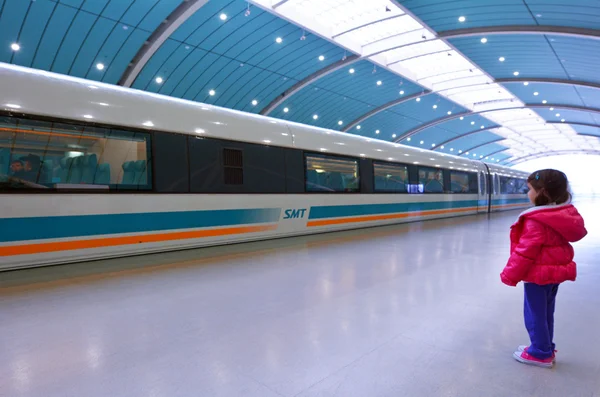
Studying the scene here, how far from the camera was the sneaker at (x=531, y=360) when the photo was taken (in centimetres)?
249

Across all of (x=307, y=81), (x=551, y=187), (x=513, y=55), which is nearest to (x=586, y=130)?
(x=513, y=55)

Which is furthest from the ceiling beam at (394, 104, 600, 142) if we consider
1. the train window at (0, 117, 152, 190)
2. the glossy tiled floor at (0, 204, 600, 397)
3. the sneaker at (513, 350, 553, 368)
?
the sneaker at (513, 350, 553, 368)

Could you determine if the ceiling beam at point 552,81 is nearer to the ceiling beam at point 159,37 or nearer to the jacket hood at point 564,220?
the ceiling beam at point 159,37

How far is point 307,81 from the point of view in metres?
21.2

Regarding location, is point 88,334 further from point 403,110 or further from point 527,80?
point 403,110

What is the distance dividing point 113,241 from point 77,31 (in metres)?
11.6

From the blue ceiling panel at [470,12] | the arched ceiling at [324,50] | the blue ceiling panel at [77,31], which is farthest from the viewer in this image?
the blue ceiling panel at [470,12]

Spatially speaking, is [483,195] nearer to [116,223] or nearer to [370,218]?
[370,218]

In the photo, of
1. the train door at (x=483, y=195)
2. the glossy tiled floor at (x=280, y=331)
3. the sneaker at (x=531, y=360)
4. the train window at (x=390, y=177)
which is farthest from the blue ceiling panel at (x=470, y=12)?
the sneaker at (x=531, y=360)

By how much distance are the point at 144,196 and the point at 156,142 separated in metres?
0.90

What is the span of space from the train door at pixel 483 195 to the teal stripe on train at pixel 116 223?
505 inches

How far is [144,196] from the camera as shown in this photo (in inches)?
221

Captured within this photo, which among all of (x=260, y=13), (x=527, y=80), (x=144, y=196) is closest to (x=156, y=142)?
(x=144, y=196)

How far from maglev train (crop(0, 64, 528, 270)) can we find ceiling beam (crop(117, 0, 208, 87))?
8.01 meters
